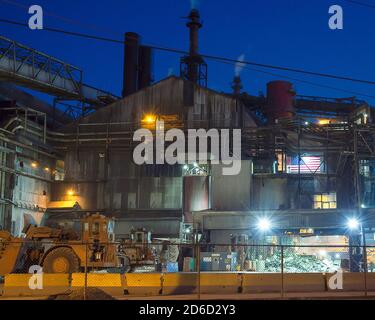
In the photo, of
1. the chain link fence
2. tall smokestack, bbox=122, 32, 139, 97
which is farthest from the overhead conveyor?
the chain link fence

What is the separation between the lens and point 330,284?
874 inches

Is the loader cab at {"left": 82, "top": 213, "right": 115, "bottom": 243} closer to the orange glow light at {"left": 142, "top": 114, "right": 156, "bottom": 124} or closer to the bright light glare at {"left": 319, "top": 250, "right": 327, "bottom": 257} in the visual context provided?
the orange glow light at {"left": 142, "top": 114, "right": 156, "bottom": 124}

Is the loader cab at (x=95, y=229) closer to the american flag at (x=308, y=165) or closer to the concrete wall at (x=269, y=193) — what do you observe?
the concrete wall at (x=269, y=193)

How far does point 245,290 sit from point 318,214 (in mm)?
20438

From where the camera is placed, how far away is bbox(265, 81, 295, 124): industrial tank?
5459 centimetres

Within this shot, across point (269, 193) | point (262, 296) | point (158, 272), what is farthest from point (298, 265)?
point (262, 296)

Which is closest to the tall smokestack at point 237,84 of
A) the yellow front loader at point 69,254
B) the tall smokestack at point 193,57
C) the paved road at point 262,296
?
the tall smokestack at point 193,57

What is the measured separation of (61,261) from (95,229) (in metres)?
2.27

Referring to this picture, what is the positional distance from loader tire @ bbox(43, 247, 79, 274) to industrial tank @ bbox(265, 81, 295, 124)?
102ft

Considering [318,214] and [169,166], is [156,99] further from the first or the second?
[318,214]

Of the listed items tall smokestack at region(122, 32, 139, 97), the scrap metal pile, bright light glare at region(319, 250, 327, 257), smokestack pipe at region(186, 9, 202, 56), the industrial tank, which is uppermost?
smokestack pipe at region(186, 9, 202, 56)

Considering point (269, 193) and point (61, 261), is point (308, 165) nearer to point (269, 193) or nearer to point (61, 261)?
point (269, 193)

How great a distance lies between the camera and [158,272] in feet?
86.3
